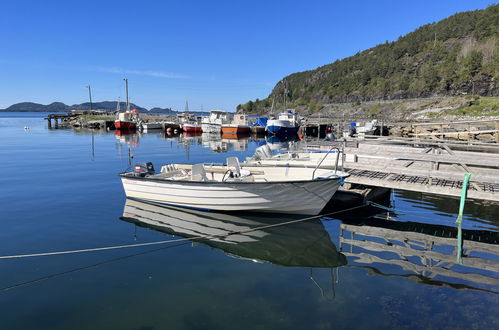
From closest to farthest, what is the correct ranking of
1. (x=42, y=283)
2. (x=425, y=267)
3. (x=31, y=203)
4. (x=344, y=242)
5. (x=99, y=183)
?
1. (x=42, y=283)
2. (x=425, y=267)
3. (x=344, y=242)
4. (x=31, y=203)
5. (x=99, y=183)

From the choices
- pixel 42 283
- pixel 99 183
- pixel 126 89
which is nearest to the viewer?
pixel 42 283

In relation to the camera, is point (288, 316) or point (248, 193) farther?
point (248, 193)

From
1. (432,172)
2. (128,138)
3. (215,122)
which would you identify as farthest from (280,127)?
(432,172)

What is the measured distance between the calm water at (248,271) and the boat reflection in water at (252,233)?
58mm

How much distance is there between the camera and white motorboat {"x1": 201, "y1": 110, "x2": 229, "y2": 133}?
64812 mm

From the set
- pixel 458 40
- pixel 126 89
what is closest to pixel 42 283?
pixel 126 89

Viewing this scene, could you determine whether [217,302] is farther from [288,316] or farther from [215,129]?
[215,129]

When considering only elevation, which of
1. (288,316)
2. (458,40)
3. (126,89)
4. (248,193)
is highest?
(458,40)

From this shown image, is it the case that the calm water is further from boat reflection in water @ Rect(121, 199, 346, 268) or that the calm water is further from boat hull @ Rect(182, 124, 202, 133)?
boat hull @ Rect(182, 124, 202, 133)

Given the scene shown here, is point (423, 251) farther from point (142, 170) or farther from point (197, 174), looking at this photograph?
point (142, 170)

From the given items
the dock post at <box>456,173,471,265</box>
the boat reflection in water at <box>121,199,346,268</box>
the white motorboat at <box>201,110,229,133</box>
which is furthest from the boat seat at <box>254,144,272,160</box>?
the white motorboat at <box>201,110,229,133</box>

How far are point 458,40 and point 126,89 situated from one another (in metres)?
143

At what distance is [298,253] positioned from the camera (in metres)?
9.51

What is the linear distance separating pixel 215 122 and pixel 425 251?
58.6m
